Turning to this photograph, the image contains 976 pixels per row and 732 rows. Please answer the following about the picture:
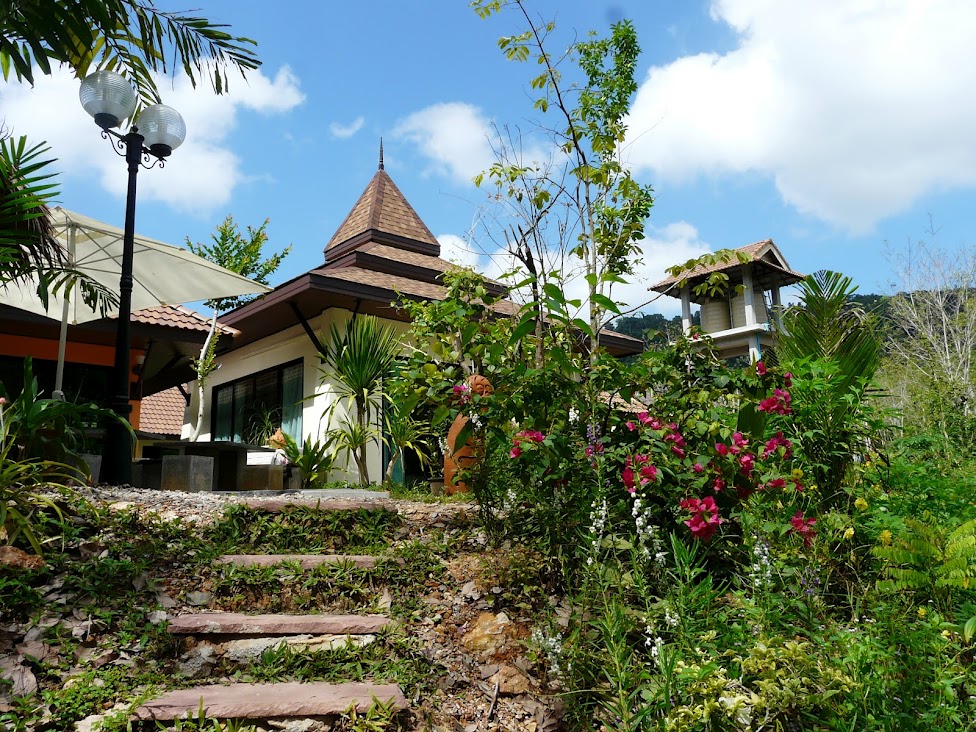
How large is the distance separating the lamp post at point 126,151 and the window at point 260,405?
16.0 ft

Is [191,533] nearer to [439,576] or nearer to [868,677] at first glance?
[439,576]

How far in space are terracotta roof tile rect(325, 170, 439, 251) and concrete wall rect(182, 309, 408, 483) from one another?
8.19 feet

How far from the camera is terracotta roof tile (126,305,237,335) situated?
435 inches

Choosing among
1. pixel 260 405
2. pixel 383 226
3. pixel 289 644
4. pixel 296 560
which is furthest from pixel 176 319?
pixel 289 644

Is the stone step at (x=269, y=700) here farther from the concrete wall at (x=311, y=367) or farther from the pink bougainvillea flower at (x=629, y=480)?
the concrete wall at (x=311, y=367)

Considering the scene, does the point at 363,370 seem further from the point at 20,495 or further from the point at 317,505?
the point at 20,495

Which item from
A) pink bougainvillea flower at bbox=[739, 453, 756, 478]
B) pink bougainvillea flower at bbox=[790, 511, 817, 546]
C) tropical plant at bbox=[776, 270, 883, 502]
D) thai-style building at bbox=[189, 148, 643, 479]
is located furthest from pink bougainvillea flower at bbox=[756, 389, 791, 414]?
thai-style building at bbox=[189, 148, 643, 479]

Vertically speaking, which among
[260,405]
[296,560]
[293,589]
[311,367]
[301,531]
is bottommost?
[293,589]

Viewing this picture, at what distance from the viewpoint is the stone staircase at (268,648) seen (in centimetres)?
285

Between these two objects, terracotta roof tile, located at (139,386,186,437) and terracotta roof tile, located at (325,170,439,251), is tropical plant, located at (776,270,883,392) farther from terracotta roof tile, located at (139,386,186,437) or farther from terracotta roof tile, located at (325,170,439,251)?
terracotta roof tile, located at (139,386,186,437)

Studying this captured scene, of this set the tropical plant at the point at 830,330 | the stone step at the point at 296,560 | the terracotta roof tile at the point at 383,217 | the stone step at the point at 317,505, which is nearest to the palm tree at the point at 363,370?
the stone step at the point at 317,505

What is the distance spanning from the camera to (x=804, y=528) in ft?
11.1

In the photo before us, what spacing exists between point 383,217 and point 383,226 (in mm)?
322

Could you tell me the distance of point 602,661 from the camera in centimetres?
302
